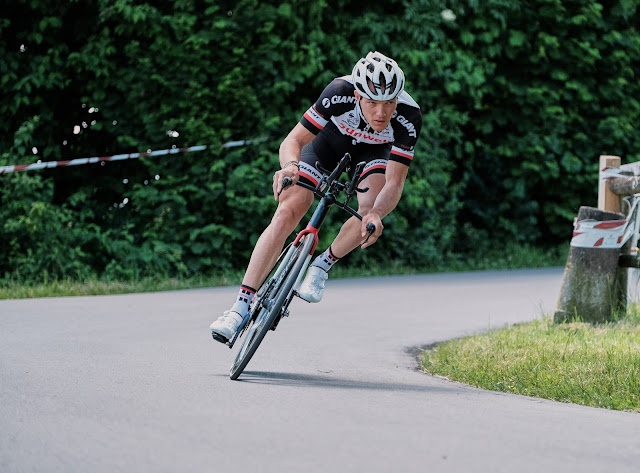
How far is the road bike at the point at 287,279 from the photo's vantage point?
22.3ft

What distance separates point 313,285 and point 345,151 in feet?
3.31

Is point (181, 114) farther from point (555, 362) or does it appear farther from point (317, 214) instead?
point (555, 362)

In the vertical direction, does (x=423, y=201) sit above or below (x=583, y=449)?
below

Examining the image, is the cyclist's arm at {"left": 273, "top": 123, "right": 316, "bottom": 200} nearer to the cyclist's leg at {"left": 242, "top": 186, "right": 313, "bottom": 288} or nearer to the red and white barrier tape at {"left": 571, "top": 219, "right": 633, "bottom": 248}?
the cyclist's leg at {"left": 242, "top": 186, "right": 313, "bottom": 288}

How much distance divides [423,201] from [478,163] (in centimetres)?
303

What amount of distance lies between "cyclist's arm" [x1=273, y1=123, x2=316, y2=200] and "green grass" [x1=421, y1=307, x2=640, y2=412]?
1894mm

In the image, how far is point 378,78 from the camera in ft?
22.1

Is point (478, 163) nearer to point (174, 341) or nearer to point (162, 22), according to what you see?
point (162, 22)

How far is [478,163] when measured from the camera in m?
18.8

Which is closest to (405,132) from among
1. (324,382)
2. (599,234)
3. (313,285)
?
(313,285)

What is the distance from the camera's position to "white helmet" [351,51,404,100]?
265 inches

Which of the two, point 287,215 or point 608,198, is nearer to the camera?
point 287,215

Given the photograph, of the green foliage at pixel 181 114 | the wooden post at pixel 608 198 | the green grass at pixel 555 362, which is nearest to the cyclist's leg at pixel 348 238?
the green grass at pixel 555 362

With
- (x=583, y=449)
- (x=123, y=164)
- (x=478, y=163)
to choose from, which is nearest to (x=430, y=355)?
(x=583, y=449)
